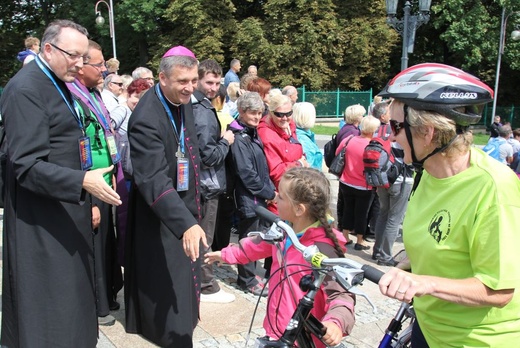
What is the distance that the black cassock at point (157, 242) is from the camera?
339 centimetres

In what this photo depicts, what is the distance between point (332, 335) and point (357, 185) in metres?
4.78

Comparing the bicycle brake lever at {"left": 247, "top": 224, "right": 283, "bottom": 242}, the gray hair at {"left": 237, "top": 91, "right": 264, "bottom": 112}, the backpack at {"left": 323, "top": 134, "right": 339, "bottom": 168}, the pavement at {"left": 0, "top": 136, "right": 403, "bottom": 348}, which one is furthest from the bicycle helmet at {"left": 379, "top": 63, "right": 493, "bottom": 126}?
the backpack at {"left": 323, "top": 134, "right": 339, "bottom": 168}

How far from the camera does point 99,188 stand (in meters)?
2.68

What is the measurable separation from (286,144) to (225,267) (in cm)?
170

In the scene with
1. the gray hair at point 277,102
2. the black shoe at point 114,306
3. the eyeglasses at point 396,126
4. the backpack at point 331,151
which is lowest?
the black shoe at point 114,306

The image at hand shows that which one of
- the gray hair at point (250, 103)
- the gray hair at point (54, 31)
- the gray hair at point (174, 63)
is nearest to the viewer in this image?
the gray hair at point (54, 31)

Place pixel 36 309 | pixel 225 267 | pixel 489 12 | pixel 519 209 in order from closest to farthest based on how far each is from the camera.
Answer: pixel 519 209, pixel 36 309, pixel 225 267, pixel 489 12

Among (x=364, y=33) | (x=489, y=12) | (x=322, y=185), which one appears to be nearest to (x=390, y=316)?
(x=322, y=185)

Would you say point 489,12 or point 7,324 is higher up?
point 489,12

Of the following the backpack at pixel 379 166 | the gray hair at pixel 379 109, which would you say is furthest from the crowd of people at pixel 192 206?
the gray hair at pixel 379 109

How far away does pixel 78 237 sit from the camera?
303 centimetres

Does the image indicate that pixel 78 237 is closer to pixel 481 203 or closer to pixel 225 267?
pixel 481 203

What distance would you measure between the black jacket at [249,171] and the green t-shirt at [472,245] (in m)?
2.95

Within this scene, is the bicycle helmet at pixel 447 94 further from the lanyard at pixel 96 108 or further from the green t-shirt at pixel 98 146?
the lanyard at pixel 96 108
